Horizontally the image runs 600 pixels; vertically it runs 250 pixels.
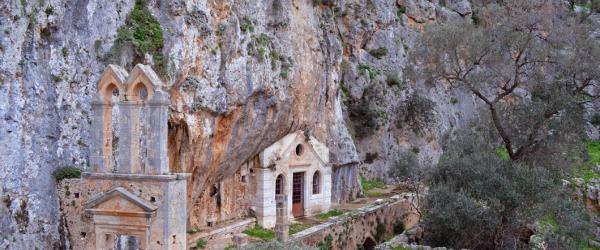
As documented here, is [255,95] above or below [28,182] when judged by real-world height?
above

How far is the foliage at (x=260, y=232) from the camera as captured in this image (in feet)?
88.1

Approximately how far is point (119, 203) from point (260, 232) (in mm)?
13032

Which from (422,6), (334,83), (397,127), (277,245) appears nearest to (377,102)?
(397,127)

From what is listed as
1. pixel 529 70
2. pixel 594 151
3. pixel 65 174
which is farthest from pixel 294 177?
pixel 594 151

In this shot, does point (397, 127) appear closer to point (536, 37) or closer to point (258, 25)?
point (536, 37)

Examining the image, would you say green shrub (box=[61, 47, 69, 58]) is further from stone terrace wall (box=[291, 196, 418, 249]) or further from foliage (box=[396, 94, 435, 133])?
foliage (box=[396, 94, 435, 133])

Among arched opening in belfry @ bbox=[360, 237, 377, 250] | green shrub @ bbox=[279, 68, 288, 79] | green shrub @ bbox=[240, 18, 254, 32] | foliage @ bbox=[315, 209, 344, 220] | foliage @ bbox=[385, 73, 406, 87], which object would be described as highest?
green shrub @ bbox=[240, 18, 254, 32]

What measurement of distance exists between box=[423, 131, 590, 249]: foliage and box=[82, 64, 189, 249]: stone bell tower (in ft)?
38.5

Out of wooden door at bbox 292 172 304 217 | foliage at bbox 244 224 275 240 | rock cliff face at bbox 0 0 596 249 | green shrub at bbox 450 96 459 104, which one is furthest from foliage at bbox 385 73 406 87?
foliage at bbox 244 224 275 240

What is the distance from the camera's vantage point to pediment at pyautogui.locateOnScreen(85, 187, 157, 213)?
14.7 metres

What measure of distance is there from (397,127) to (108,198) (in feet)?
95.6

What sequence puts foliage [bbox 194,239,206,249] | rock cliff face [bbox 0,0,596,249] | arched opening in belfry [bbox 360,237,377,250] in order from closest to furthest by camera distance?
rock cliff face [bbox 0,0,596,249], foliage [bbox 194,239,206,249], arched opening in belfry [bbox 360,237,377,250]

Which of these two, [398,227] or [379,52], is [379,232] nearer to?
[398,227]

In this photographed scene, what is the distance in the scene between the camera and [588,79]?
25.5m
